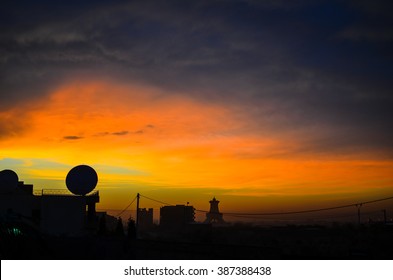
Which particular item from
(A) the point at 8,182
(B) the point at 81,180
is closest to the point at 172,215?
(A) the point at 8,182

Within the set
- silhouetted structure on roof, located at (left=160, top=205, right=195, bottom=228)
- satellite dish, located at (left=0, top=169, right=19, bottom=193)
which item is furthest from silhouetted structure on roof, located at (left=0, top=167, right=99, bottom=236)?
silhouetted structure on roof, located at (left=160, top=205, right=195, bottom=228)

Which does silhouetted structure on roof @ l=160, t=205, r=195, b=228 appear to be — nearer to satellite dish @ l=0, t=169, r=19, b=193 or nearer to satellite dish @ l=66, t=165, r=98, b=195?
satellite dish @ l=0, t=169, r=19, b=193

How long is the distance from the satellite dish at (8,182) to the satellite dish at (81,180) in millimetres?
7563

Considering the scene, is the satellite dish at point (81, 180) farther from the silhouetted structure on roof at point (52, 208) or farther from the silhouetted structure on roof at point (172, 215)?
the silhouetted structure on roof at point (172, 215)

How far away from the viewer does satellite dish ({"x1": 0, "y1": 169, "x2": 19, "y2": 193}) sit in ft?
172

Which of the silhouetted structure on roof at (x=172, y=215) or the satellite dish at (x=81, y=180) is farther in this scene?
the silhouetted structure on roof at (x=172, y=215)

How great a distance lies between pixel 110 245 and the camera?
32.2 meters

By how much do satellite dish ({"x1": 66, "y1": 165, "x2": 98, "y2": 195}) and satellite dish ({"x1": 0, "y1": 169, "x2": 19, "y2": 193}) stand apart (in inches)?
298

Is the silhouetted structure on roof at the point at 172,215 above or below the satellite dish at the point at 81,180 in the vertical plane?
below

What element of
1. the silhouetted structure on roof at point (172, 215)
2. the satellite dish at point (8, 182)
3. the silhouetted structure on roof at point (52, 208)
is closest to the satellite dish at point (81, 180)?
the silhouetted structure on roof at point (52, 208)

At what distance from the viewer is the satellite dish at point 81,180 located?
50.8 meters
